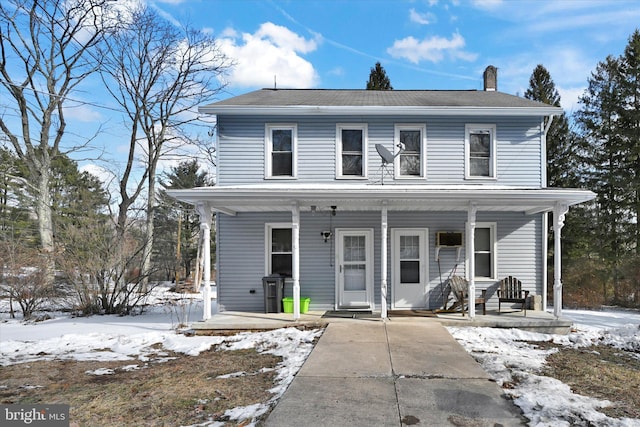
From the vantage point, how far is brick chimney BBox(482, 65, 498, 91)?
475 inches

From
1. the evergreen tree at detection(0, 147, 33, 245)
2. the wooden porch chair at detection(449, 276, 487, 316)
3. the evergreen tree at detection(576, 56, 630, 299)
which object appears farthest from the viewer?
the evergreen tree at detection(0, 147, 33, 245)

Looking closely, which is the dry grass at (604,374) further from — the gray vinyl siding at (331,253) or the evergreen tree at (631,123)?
the evergreen tree at (631,123)

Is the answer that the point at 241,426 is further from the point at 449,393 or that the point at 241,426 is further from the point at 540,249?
the point at 540,249

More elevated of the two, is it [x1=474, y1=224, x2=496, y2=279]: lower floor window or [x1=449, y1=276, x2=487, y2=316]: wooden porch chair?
[x1=474, y1=224, x2=496, y2=279]: lower floor window

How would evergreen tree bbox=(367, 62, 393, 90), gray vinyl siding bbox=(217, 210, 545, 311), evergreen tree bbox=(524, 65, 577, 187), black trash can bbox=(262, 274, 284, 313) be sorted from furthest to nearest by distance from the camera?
evergreen tree bbox=(367, 62, 393, 90), evergreen tree bbox=(524, 65, 577, 187), gray vinyl siding bbox=(217, 210, 545, 311), black trash can bbox=(262, 274, 284, 313)

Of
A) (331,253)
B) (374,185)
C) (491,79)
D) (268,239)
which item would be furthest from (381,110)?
(491,79)

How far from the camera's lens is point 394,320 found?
7.86 metres

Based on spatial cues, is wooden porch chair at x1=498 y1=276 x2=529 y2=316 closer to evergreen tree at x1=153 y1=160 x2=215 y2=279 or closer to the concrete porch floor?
the concrete porch floor

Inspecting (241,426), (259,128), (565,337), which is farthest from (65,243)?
(565,337)

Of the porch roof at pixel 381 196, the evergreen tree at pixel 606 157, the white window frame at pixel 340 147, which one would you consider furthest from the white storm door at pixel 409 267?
the evergreen tree at pixel 606 157

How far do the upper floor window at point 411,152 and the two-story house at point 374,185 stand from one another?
26 millimetres

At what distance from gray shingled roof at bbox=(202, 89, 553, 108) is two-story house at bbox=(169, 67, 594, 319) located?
0.48 ft

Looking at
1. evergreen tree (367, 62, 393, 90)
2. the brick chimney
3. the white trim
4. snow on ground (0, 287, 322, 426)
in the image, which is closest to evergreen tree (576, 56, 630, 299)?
the brick chimney

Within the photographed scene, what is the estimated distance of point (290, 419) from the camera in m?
3.49
